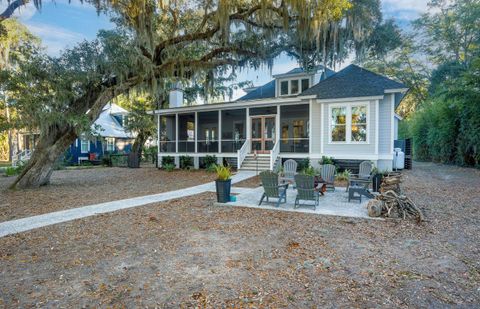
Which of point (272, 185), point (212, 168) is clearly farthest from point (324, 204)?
point (212, 168)

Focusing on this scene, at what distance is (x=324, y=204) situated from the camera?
7363 millimetres

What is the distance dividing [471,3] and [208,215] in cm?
2723

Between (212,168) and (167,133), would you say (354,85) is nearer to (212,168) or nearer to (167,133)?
(212,168)

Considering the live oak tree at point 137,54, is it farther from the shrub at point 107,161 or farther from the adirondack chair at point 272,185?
the shrub at point 107,161

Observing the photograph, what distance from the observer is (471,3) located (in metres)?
21.5

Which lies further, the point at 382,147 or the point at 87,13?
the point at 382,147

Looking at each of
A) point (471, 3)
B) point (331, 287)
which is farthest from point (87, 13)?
point (471, 3)

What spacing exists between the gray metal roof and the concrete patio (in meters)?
5.53

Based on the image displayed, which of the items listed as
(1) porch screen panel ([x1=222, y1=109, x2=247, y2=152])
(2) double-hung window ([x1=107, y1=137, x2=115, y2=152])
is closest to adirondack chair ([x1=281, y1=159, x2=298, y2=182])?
(1) porch screen panel ([x1=222, y1=109, x2=247, y2=152])

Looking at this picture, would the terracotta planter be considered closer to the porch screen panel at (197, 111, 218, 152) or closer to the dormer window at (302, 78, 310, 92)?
the dormer window at (302, 78, 310, 92)

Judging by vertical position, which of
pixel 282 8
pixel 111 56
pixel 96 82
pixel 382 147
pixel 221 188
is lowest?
pixel 221 188

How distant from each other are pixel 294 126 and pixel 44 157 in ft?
41.1

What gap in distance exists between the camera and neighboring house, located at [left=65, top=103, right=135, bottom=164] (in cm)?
2483

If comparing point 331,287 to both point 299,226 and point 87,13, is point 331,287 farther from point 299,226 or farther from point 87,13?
point 87,13
